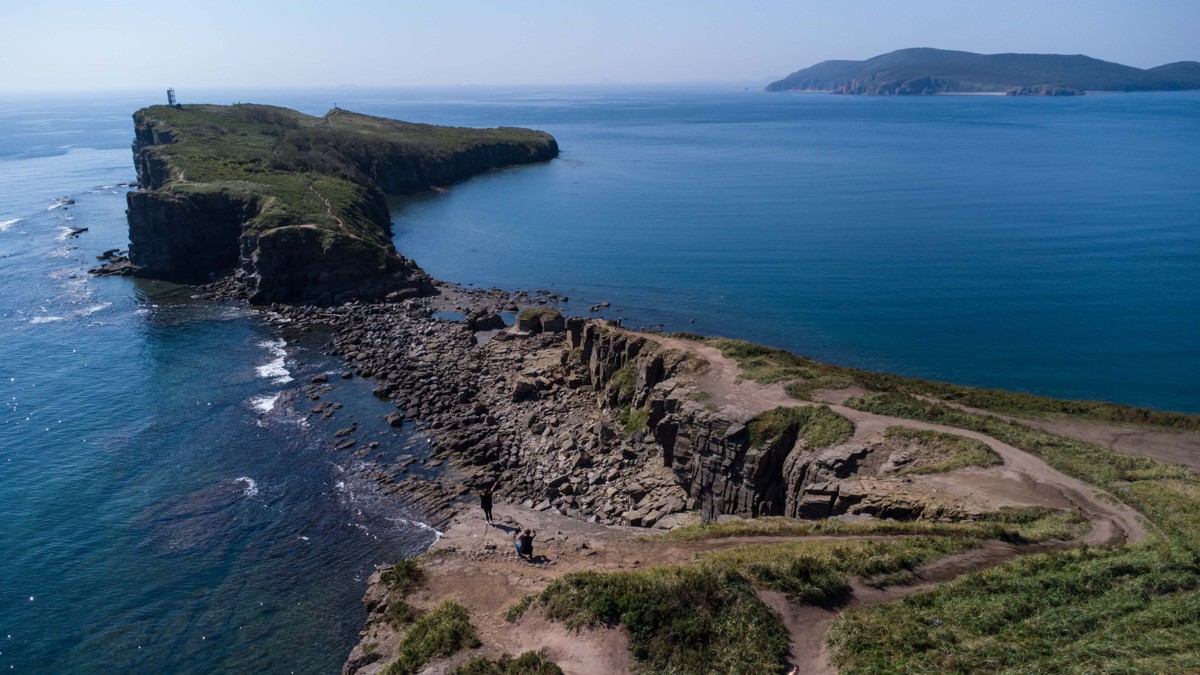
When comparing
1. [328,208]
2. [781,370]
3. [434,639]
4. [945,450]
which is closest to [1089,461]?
[945,450]

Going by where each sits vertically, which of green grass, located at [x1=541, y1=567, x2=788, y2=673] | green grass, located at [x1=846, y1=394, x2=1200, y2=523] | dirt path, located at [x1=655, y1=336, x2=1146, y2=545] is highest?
green grass, located at [x1=846, y1=394, x2=1200, y2=523]

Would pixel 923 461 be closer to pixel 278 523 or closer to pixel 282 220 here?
pixel 278 523

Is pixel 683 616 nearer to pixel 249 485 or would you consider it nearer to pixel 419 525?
pixel 419 525

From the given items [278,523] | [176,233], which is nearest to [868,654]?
[278,523]

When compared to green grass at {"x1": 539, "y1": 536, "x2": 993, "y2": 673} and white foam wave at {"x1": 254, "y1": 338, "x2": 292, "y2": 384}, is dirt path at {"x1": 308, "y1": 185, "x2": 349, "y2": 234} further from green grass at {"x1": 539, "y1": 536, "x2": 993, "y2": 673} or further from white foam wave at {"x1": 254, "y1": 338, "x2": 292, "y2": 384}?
green grass at {"x1": 539, "y1": 536, "x2": 993, "y2": 673}

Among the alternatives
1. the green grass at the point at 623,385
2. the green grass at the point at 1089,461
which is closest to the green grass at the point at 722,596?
the green grass at the point at 1089,461

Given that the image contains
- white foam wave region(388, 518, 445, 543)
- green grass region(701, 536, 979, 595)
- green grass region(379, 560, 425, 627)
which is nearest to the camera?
green grass region(701, 536, 979, 595)

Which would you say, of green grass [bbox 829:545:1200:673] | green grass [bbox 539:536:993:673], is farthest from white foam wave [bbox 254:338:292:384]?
green grass [bbox 829:545:1200:673]
